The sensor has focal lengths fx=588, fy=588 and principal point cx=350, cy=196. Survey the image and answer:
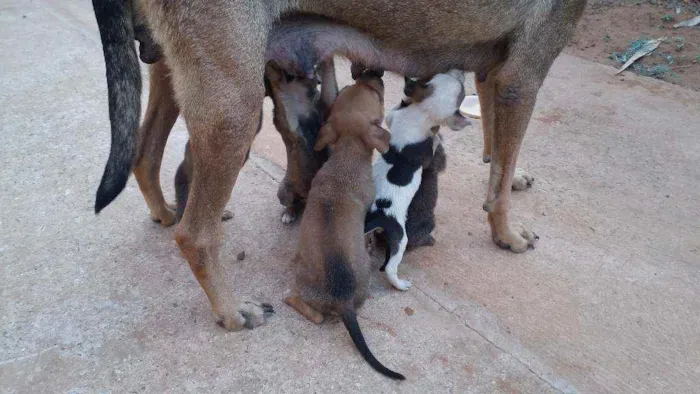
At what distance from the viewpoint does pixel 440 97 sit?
3.63 m

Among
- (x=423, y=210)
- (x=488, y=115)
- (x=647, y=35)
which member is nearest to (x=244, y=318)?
(x=423, y=210)

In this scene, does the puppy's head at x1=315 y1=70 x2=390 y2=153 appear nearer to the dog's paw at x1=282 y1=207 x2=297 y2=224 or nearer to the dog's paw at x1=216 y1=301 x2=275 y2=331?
the dog's paw at x1=282 y1=207 x2=297 y2=224

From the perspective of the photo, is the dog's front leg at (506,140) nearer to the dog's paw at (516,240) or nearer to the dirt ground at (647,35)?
the dog's paw at (516,240)

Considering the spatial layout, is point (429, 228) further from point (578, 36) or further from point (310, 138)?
point (578, 36)

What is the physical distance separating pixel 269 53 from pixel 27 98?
3.67 m

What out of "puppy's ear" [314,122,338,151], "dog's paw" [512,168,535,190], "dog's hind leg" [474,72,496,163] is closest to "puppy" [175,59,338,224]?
"puppy's ear" [314,122,338,151]

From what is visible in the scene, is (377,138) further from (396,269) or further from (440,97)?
(396,269)

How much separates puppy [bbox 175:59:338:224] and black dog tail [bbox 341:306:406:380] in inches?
43.4

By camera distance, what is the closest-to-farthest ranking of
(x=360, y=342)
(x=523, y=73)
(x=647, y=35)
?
(x=360, y=342) → (x=523, y=73) → (x=647, y=35)

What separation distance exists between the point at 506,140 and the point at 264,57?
62.9 inches

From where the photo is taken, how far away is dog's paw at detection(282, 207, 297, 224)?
3969 millimetres

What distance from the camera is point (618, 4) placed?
26.6 ft

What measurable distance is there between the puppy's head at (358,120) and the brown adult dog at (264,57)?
33cm

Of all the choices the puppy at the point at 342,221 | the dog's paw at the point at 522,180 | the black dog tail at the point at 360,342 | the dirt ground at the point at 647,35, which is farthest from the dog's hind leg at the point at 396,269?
the dirt ground at the point at 647,35
